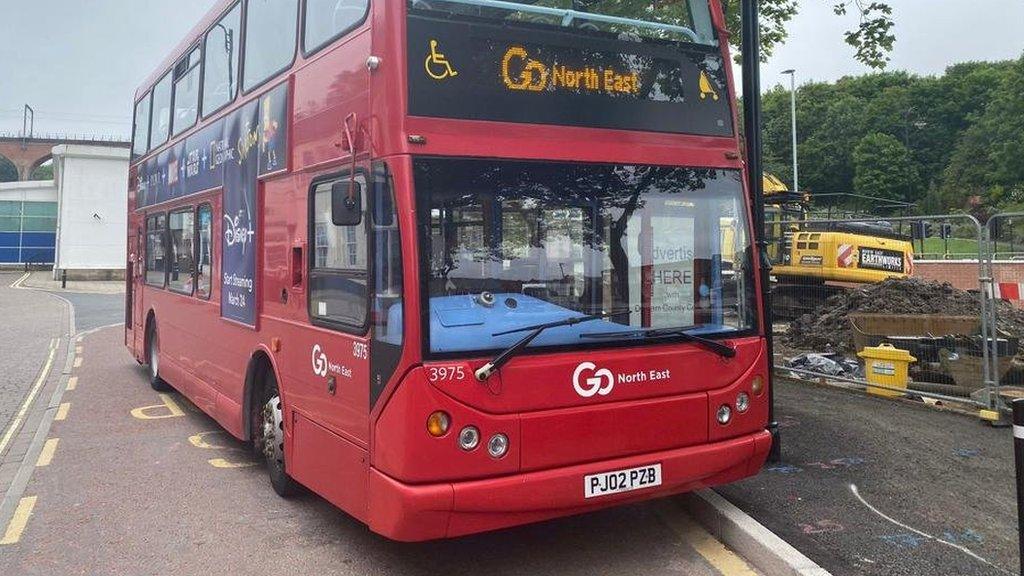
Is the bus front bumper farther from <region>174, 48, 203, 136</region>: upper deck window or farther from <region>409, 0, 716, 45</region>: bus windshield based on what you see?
<region>174, 48, 203, 136</region>: upper deck window

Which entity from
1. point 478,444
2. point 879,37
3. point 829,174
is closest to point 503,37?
point 478,444

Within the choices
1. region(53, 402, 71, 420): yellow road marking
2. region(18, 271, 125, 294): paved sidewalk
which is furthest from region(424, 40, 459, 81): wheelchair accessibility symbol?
region(18, 271, 125, 294): paved sidewalk

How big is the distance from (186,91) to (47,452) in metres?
4.05

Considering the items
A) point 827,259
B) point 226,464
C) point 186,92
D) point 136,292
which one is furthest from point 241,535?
point 827,259

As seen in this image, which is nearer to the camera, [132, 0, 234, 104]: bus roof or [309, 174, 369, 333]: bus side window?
[309, 174, 369, 333]: bus side window

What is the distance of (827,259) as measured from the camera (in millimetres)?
18547

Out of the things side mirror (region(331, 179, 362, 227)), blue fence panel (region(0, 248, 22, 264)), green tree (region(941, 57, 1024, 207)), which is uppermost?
green tree (region(941, 57, 1024, 207))

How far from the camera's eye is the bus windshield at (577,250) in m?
3.96

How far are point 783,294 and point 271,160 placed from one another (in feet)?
48.8

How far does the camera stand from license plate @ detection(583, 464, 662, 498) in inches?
163

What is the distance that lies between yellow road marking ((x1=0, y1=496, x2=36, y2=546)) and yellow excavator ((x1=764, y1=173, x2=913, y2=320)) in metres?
15.0

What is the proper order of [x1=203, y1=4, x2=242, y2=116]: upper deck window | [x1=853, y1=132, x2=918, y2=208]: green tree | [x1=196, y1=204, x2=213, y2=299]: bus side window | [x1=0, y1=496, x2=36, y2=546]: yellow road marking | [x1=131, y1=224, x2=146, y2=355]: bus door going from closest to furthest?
1. [x1=0, y1=496, x2=36, y2=546]: yellow road marking
2. [x1=203, y1=4, x2=242, y2=116]: upper deck window
3. [x1=196, y1=204, x2=213, y2=299]: bus side window
4. [x1=131, y1=224, x2=146, y2=355]: bus door
5. [x1=853, y1=132, x2=918, y2=208]: green tree

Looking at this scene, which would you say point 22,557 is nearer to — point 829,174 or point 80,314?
point 80,314

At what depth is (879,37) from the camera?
27.7 ft
